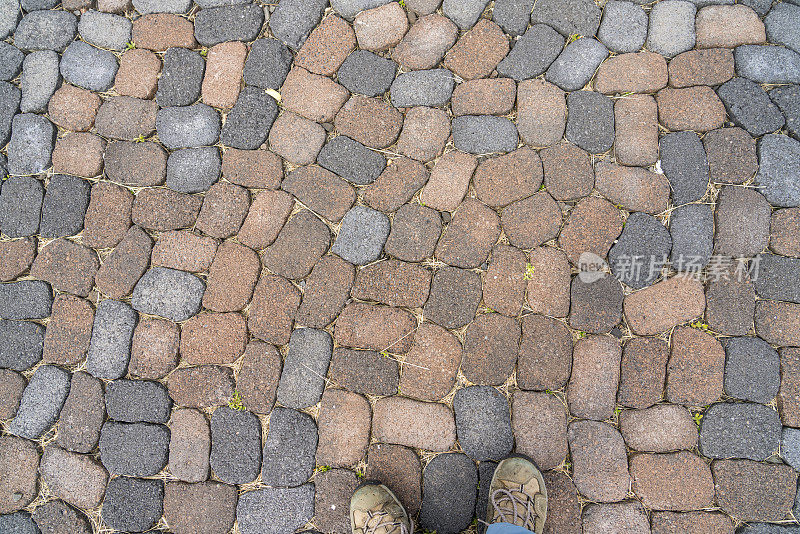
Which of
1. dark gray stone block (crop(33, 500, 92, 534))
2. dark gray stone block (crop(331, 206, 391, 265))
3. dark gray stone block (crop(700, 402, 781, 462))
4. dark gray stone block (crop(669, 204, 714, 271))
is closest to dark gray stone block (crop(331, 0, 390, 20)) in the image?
dark gray stone block (crop(331, 206, 391, 265))

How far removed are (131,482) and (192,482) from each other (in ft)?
1.05

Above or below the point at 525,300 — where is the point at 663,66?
above

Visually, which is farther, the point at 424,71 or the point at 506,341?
the point at 424,71

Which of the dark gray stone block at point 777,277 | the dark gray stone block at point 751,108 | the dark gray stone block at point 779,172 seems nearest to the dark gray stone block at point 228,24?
the dark gray stone block at point 751,108

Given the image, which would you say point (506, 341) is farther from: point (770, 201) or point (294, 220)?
point (770, 201)

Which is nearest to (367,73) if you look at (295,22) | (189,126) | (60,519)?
(295,22)

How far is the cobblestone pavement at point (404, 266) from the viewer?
7.48ft

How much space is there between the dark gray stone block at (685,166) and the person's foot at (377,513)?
2.09 m

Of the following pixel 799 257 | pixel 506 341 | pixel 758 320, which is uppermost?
pixel 799 257

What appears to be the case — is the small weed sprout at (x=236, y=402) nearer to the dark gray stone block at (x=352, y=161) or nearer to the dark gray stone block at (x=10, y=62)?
the dark gray stone block at (x=352, y=161)

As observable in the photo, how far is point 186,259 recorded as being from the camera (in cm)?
243

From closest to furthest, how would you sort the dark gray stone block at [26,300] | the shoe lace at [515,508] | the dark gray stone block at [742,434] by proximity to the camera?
→ the shoe lace at [515,508]
the dark gray stone block at [742,434]
the dark gray stone block at [26,300]

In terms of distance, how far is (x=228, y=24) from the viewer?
2.55 metres

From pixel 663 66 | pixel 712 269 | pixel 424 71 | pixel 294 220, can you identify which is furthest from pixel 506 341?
pixel 663 66
